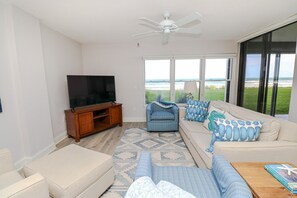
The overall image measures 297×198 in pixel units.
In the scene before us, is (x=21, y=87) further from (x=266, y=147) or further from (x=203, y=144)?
(x=266, y=147)

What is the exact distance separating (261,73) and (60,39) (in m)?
4.77

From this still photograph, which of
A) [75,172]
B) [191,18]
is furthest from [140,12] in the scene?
[75,172]

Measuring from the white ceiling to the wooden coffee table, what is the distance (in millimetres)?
2117

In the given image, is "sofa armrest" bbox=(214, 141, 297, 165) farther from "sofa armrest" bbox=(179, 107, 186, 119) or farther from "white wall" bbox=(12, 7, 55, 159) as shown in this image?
"white wall" bbox=(12, 7, 55, 159)

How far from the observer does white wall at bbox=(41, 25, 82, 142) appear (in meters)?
3.05

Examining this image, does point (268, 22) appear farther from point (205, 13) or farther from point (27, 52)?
point (27, 52)

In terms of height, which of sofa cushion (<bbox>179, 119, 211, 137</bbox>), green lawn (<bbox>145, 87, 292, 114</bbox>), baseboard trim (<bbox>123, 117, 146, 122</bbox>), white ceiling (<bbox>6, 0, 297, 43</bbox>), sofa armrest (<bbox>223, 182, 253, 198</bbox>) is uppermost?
white ceiling (<bbox>6, 0, 297, 43</bbox>)

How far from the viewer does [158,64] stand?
181 inches

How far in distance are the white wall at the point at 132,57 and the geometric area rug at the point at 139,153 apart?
4.25 ft

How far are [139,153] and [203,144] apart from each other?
1195 mm

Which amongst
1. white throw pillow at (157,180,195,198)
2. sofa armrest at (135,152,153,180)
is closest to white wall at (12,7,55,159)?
sofa armrest at (135,152,153,180)

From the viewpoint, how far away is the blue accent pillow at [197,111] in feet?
10.2

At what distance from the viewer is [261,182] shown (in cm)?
113

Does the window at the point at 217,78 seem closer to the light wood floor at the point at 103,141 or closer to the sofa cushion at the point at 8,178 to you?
the light wood floor at the point at 103,141
